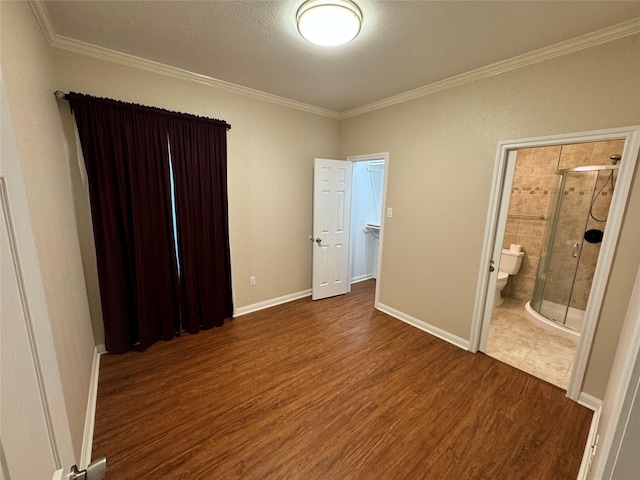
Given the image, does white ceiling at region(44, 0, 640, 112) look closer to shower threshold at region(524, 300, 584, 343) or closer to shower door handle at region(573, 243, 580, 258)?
shower door handle at region(573, 243, 580, 258)

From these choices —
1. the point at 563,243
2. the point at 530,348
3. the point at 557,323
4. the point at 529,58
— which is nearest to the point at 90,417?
the point at 530,348

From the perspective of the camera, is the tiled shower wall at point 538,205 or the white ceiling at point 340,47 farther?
the tiled shower wall at point 538,205

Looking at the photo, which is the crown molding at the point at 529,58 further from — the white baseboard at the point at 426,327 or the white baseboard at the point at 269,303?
the white baseboard at the point at 269,303

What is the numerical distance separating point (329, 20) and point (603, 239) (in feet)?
7.69

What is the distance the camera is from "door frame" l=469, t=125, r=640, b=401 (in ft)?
5.75

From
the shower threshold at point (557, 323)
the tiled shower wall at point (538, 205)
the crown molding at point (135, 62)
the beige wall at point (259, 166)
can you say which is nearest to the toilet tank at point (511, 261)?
the tiled shower wall at point (538, 205)

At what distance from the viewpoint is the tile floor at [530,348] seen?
2361 mm

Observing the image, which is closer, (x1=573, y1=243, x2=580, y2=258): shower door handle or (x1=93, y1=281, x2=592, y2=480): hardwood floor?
(x1=93, y1=281, x2=592, y2=480): hardwood floor

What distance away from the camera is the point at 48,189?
1.47 meters

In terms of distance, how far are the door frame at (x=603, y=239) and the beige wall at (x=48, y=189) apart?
3057 mm

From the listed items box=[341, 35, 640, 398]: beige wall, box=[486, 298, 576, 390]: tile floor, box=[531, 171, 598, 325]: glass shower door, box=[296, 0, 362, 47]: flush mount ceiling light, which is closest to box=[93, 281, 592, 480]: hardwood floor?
box=[486, 298, 576, 390]: tile floor

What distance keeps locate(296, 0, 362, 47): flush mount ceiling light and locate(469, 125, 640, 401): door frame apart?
5.26 ft

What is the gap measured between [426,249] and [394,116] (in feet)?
5.22

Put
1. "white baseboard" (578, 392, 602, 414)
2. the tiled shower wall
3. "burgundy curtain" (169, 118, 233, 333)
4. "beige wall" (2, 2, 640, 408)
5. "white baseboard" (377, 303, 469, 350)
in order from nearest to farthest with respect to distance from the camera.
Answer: "beige wall" (2, 2, 640, 408)
"white baseboard" (578, 392, 602, 414)
"burgundy curtain" (169, 118, 233, 333)
"white baseboard" (377, 303, 469, 350)
the tiled shower wall
